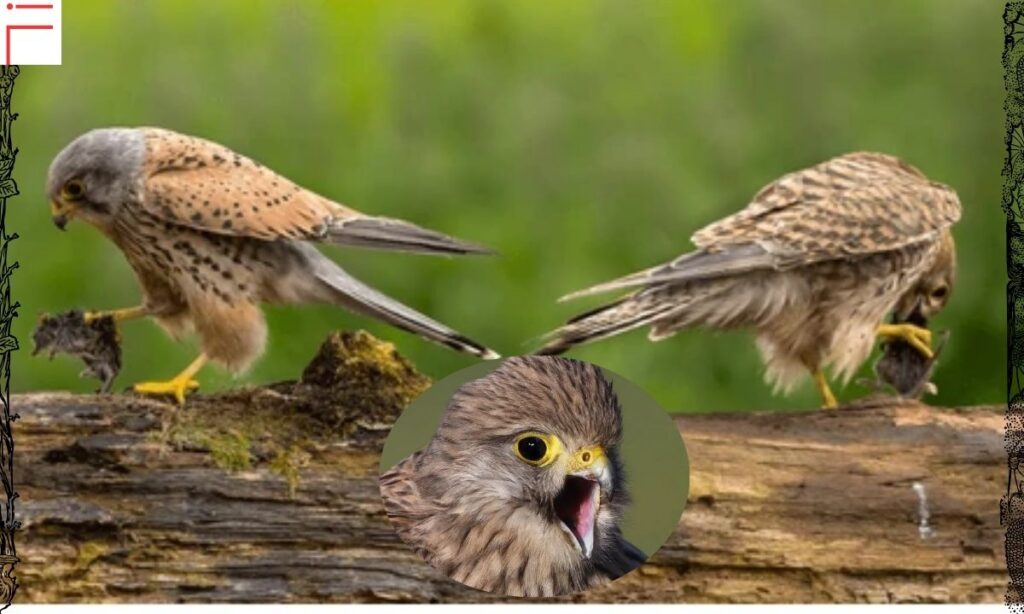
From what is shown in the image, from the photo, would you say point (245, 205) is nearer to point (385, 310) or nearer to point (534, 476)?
point (385, 310)

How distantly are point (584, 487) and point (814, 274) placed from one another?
933 millimetres

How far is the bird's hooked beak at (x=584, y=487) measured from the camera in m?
3.46

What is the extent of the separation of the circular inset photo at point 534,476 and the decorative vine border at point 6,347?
1027 millimetres

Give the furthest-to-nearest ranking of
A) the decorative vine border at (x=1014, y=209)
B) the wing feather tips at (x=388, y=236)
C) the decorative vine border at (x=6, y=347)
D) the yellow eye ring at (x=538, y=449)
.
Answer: the decorative vine border at (x=1014, y=209)
the wing feather tips at (x=388, y=236)
the decorative vine border at (x=6, y=347)
the yellow eye ring at (x=538, y=449)

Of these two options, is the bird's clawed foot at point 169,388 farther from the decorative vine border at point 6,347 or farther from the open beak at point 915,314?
the open beak at point 915,314

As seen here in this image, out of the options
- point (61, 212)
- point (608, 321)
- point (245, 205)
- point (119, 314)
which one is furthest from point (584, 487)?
point (61, 212)

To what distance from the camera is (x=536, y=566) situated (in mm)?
3568

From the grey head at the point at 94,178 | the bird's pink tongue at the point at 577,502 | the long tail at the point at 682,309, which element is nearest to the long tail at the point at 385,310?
the long tail at the point at 682,309

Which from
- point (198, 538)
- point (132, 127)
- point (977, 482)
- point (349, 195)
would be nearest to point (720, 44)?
point (349, 195)

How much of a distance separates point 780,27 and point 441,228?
3.79ft

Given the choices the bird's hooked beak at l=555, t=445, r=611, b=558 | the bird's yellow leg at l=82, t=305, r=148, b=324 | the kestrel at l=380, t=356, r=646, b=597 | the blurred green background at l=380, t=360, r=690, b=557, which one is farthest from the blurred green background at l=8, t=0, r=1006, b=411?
the bird's hooked beak at l=555, t=445, r=611, b=558

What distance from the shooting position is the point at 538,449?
11.3 ft

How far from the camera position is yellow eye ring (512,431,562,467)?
3443mm

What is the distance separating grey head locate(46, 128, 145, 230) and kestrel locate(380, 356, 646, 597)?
1.08 meters
